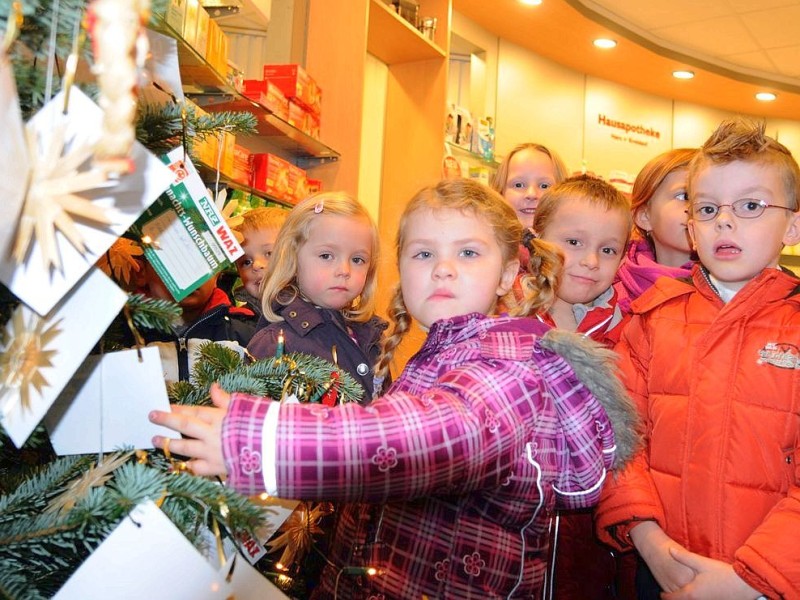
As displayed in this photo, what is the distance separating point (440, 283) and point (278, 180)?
5.64ft

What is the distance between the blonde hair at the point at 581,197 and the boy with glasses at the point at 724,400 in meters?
0.46

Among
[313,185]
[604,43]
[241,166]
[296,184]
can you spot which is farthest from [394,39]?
[604,43]

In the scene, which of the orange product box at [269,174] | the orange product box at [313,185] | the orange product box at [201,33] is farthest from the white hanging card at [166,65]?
the orange product box at [313,185]

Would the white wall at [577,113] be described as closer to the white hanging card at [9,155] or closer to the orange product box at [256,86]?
the orange product box at [256,86]

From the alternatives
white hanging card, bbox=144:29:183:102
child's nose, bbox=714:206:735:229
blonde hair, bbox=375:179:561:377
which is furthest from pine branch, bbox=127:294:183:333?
child's nose, bbox=714:206:735:229

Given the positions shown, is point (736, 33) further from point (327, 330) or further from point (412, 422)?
point (412, 422)

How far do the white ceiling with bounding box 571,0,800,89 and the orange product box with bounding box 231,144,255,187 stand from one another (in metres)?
2.51

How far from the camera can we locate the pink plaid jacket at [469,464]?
2.58 feet

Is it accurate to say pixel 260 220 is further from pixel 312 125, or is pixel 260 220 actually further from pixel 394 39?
pixel 394 39

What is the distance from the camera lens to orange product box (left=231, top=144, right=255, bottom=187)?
2555 millimetres

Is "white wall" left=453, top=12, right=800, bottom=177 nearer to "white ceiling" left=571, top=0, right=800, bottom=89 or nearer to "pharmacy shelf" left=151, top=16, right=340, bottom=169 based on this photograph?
"white ceiling" left=571, top=0, right=800, bottom=89

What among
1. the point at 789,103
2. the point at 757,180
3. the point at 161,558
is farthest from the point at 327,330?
the point at 789,103

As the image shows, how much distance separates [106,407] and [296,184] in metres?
2.33

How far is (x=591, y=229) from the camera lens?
198 centimetres
